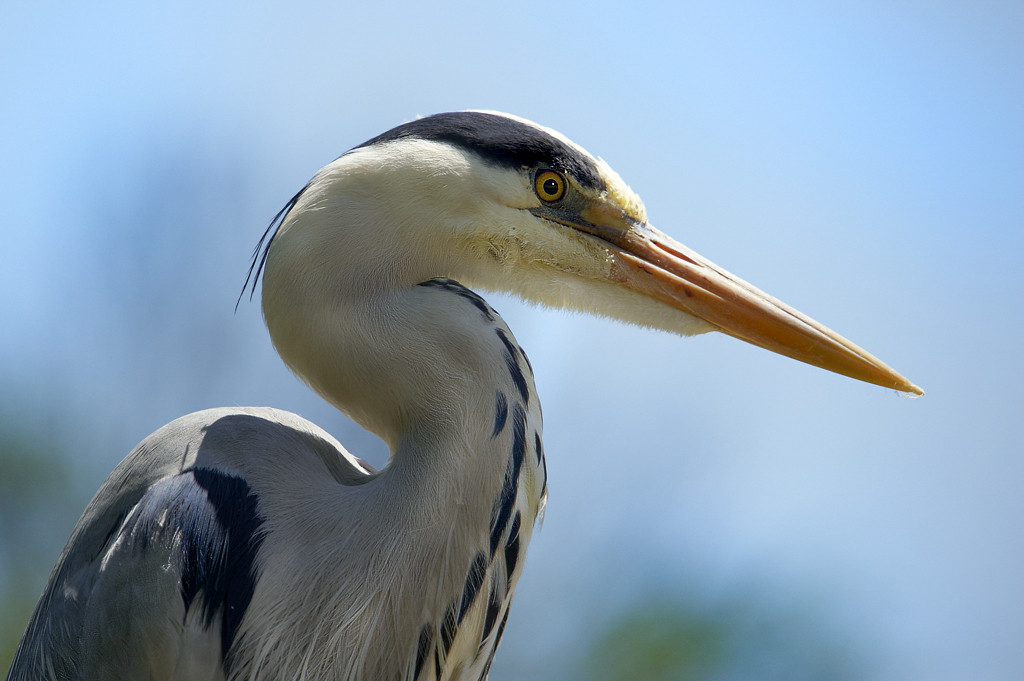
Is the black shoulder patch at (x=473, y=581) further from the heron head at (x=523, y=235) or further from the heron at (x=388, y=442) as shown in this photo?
the heron head at (x=523, y=235)

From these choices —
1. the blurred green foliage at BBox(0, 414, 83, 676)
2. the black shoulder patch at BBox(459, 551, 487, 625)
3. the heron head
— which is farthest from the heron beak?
the blurred green foliage at BBox(0, 414, 83, 676)

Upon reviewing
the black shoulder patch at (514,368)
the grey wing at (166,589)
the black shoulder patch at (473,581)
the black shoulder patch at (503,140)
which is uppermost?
the black shoulder patch at (503,140)

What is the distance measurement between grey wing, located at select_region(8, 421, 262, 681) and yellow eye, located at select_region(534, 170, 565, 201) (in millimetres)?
606

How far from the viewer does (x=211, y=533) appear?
1046 millimetres

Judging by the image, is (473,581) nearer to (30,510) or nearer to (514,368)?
(514,368)

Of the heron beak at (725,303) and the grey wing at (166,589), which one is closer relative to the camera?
the grey wing at (166,589)

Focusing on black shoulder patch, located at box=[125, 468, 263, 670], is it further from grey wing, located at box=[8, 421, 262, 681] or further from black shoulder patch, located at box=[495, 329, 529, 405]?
black shoulder patch, located at box=[495, 329, 529, 405]

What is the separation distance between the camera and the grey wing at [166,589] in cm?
101

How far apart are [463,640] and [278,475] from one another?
345mm

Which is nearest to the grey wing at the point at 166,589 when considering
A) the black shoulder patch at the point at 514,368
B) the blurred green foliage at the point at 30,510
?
the black shoulder patch at the point at 514,368

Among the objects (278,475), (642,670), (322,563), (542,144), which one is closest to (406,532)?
(322,563)

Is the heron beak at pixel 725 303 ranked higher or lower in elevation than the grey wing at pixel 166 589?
higher

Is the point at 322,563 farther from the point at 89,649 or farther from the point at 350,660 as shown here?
the point at 89,649

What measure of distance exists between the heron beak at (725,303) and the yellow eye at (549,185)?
5 centimetres
